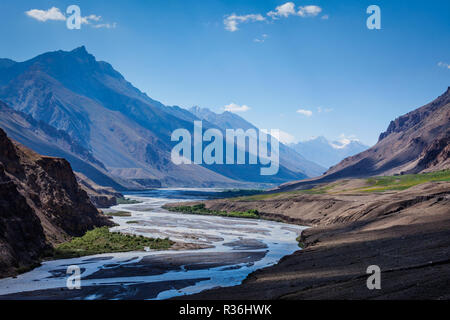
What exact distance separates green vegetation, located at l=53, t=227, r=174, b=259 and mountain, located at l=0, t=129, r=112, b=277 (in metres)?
1.83

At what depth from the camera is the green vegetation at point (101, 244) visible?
54406mm

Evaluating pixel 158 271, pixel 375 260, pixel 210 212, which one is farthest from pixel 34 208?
pixel 210 212

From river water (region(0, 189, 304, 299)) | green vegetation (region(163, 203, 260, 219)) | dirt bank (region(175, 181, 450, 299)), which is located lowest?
green vegetation (region(163, 203, 260, 219))

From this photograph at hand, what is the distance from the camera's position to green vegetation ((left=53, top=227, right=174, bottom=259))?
2142 inches

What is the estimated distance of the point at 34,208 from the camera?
5978 centimetres

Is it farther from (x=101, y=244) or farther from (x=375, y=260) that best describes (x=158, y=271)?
(x=375, y=260)

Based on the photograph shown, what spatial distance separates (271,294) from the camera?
28594 millimetres

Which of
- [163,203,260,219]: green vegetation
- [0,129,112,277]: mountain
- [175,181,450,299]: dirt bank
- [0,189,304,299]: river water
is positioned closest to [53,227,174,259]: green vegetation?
[0,129,112,277]: mountain

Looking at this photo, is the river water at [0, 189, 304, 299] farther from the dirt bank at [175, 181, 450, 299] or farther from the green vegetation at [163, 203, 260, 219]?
the green vegetation at [163, 203, 260, 219]

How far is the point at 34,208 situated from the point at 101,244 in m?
10.0

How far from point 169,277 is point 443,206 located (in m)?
38.2

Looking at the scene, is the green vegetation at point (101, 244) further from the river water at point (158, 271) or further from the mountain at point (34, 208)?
the river water at point (158, 271)

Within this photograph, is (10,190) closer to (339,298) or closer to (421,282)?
(339,298)
